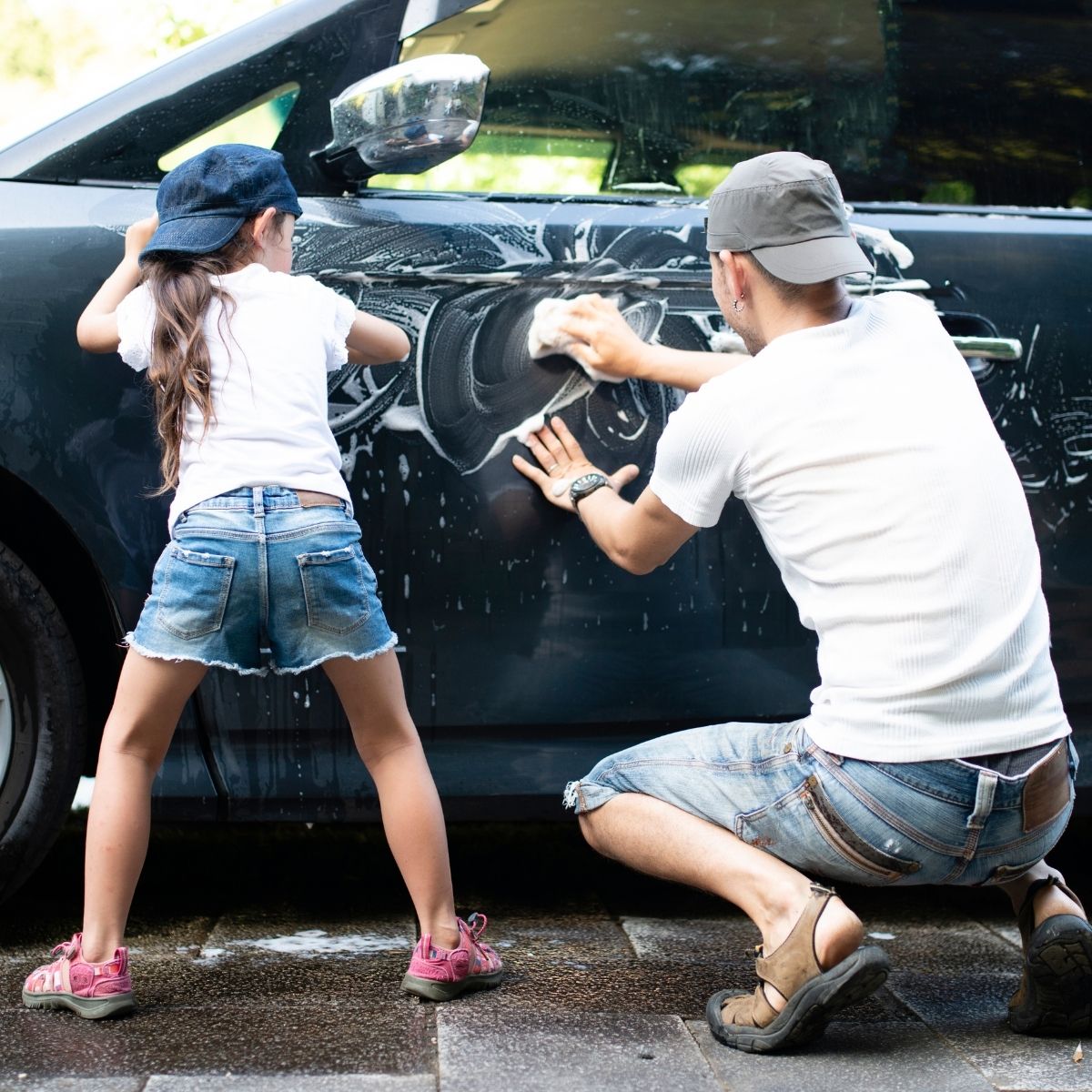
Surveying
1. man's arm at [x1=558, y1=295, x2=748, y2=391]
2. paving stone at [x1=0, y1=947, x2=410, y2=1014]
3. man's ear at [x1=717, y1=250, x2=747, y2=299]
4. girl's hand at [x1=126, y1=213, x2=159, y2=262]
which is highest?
girl's hand at [x1=126, y1=213, x2=159, y2=262]

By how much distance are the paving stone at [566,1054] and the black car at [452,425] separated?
0.44 meters

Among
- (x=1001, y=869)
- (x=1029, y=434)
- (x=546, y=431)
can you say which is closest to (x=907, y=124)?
(x=1029, y=434)

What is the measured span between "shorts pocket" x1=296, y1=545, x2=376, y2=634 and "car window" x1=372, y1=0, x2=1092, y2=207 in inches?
30.2

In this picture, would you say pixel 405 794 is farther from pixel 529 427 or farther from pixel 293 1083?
pixel 529 427

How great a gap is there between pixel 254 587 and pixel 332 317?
409 mm

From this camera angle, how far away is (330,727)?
2262 millimetres

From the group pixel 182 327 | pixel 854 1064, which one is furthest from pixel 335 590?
pixel 854 1064

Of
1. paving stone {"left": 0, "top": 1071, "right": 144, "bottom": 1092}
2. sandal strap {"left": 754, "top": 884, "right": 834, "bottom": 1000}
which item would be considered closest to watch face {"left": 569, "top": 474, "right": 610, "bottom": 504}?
sandal strap {"left": 754, "top": 884, "right": 834, "bottom": 1000}

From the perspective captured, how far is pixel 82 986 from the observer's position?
195cm

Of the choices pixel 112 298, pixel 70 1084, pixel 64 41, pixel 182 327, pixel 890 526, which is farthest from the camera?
pixel 64 41

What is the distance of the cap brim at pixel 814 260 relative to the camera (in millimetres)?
1874

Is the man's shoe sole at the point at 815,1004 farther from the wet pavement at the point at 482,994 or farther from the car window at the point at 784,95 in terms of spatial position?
the car window at the point at 784,95

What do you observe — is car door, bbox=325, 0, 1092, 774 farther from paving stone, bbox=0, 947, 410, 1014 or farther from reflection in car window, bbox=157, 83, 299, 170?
paving stone, bbox=0, 947, 410, 1014

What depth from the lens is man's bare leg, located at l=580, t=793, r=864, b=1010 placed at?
1.81 meters
